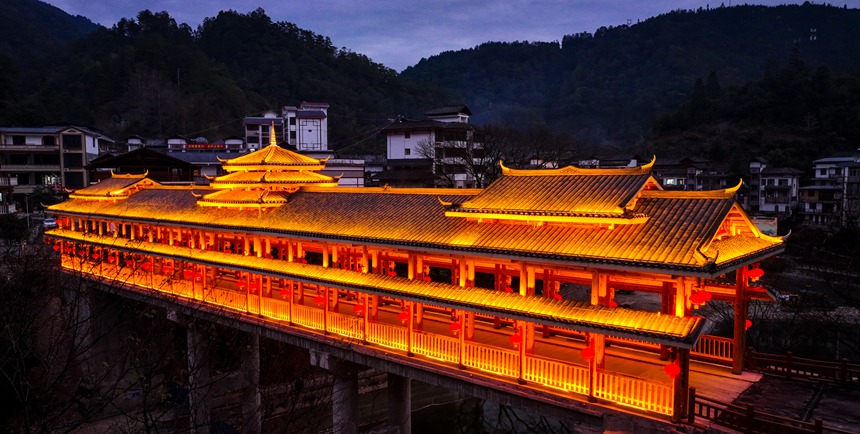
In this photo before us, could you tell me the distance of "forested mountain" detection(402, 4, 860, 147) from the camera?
11756 centimetres

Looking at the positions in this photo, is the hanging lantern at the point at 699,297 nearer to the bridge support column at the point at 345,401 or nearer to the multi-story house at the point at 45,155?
the bridge support column at the point at 345,401

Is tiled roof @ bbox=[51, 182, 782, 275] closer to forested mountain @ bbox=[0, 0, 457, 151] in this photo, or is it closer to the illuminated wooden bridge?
the illuminated wooden bridge

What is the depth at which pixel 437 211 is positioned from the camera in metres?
19.0

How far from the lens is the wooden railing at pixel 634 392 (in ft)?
41.4

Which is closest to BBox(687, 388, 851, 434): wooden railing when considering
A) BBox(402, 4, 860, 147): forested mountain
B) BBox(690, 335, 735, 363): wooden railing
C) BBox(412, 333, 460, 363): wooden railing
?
BBox(690, 335, 735, 363): wooden railing

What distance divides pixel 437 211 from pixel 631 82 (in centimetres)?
12586

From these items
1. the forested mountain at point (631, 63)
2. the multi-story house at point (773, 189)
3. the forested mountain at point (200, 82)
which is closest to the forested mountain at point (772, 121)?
the multi-story house at point (773, 189)

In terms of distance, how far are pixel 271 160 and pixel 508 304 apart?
14.8m

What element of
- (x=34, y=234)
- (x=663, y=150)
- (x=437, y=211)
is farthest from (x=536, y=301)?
(x=663, y=150)

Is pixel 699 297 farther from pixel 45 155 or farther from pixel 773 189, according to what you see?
pixel 45 155

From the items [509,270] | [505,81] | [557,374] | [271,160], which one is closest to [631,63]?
[505,81]

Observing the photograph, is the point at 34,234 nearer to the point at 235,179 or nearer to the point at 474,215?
the point at 235,179

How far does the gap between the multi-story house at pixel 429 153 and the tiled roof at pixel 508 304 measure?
1284 inches

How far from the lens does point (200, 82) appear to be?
298 feet
